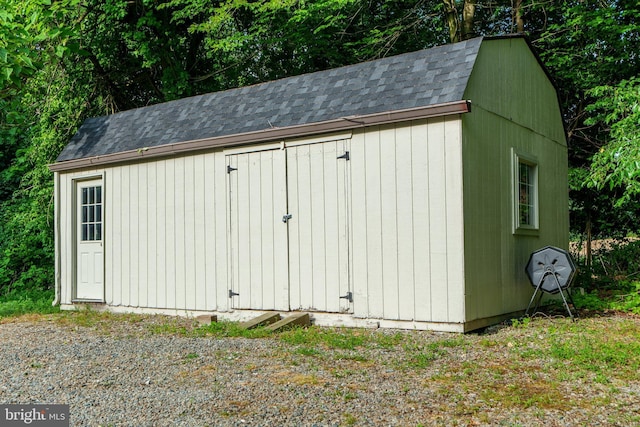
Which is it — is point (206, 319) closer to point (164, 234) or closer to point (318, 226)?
point (164, 234)

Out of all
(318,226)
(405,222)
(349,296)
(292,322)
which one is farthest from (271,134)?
(292,322)

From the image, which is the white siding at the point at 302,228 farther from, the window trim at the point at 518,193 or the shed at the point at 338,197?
the window trim at the point at 518,193

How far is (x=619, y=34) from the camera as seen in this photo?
12.2 meters

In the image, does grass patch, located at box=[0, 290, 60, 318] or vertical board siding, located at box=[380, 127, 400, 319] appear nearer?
vertical board siding, located at box=[380, 127, 400, 319]

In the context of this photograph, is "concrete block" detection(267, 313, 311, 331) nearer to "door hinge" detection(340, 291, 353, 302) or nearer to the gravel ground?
the gravel ground

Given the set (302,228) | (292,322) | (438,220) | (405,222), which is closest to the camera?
(438,220)

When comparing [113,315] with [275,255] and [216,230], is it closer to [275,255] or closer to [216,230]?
[216,230]

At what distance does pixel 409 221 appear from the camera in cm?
678

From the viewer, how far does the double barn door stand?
287 inches

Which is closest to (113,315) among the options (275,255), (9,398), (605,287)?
(275,255)

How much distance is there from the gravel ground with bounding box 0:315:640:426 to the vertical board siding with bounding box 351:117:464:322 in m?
0.51

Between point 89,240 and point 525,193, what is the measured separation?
6732mm

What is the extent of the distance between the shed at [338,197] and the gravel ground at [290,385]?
101 centimetres

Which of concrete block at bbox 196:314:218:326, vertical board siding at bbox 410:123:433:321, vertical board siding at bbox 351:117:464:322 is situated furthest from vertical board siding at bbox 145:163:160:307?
vertical board siding at bbox 410:123:433:321
